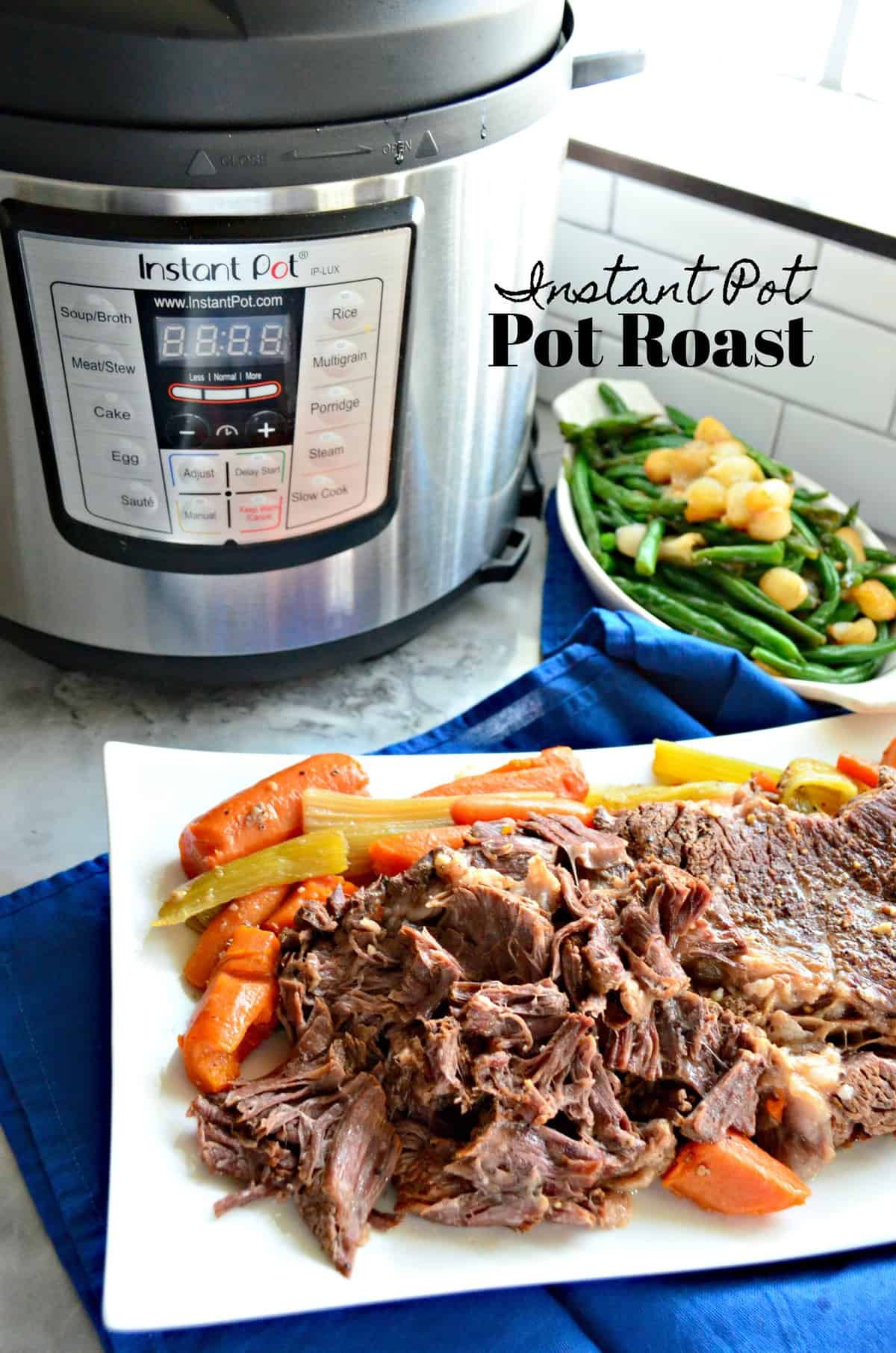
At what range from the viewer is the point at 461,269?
4.08 feet

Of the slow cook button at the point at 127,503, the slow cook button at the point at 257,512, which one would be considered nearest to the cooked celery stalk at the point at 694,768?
the slow cook button at the point at 257,512

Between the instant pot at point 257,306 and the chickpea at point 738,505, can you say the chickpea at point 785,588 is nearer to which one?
the chickpea at point 738,505

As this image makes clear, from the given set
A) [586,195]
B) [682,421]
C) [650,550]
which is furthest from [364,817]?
[586,195]

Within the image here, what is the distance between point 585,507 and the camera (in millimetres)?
1757

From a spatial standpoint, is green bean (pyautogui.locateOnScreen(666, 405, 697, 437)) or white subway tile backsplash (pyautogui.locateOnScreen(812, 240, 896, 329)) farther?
green bean (pyautogui.locateOnScreen(666, 405, 697, 437))

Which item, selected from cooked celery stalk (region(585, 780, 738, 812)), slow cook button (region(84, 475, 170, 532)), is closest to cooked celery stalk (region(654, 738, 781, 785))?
cooked celery stalk (region(585, 780, 738, 812))

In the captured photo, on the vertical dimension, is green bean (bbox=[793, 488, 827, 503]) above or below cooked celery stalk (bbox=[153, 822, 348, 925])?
below

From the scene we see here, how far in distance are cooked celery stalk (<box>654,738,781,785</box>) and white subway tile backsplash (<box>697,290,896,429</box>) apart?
0.70 metres

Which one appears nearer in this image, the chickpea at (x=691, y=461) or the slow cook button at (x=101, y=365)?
the slow cook button at (x=101, y=365)

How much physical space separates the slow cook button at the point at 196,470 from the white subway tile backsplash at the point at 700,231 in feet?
3.20

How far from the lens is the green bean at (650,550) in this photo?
66.1 inches

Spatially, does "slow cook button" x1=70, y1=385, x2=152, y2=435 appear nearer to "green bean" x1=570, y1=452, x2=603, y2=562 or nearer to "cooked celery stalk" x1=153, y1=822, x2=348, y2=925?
"cooked celery stalk" x1=153, y1=822, x2=348, y2=925

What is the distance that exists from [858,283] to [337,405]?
Result: 895mm

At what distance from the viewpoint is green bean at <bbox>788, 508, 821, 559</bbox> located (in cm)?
170
